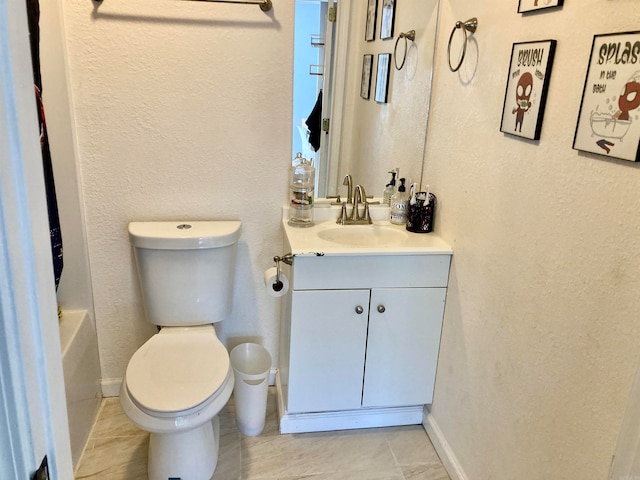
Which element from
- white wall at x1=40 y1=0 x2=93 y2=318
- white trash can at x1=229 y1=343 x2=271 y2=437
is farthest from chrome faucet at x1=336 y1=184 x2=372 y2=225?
white wall at x1=40 y1=0 x2=93 y2=318

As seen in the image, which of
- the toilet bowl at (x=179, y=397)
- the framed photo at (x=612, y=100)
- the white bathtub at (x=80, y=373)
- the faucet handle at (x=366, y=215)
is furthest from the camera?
the faucet handle at (x=366, y=215)

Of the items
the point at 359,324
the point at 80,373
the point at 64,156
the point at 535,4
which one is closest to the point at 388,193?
the point at 359,324

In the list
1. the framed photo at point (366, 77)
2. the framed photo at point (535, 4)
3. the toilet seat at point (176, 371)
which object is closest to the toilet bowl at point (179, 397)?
the toilet seat at point (176, 371)

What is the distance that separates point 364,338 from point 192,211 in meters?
0.87

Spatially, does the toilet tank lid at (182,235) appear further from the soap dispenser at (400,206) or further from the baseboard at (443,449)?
the baseboard at (443,449)

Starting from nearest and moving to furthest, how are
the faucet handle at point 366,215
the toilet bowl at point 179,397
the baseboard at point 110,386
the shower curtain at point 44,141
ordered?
1. the shower curtain at point 44,141
2. the toilet bowl at point 179,397
3. the faucet handle at point 366,215
4. the baseboard at point 110,386

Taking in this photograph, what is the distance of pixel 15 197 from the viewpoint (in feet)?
1.74

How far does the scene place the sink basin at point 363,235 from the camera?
6.88 feet

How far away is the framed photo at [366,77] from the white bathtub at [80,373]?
1.48m

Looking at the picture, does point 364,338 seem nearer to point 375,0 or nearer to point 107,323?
point 107,323

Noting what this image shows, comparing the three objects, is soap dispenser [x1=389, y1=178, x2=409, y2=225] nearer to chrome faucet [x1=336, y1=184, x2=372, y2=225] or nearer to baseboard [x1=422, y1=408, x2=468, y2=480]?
chrome faucet [x1=336, y1=184, x2=372, y2=225]

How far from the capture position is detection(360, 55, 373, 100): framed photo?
6.84ft

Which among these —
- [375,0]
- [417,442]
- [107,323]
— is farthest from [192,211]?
[417,442]

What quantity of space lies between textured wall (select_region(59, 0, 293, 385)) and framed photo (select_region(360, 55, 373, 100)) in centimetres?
31
